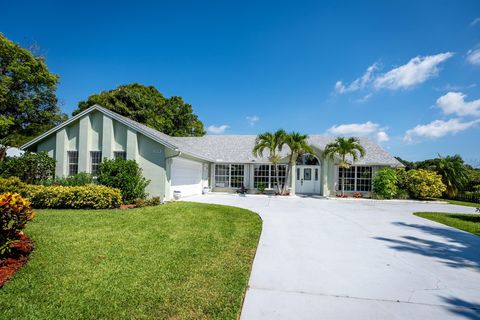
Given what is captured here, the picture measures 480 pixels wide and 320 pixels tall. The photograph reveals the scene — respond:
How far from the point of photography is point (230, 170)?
22484mm

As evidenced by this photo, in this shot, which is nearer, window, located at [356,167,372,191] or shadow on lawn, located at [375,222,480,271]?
shadow on lawn, located at [375,222,480,271]

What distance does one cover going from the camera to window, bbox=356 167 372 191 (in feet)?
68.4

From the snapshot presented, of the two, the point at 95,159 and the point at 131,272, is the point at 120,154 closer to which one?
the point at 95,159

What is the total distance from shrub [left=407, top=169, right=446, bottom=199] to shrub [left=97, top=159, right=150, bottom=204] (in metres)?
21.5

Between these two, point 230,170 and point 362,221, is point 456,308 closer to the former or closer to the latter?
point 362,221

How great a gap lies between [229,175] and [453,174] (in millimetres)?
21602

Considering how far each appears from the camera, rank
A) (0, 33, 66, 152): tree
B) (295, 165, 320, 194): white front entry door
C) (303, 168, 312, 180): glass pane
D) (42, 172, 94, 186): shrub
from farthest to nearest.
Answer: (303, 168, 312, 180): glass pane
(295, 165, 320, 194): white front entry door
(0, 33, 66, 152): tree
(42, 172, 94, 186): shrub

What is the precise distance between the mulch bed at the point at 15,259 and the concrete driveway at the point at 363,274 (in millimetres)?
4500

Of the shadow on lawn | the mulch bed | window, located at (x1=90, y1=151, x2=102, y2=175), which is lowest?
the shadow on lawn

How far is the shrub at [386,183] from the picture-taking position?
18500 mm

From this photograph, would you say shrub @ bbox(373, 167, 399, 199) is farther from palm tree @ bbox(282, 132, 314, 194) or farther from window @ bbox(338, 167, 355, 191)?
palm tree @ bbox(282, 132, 314, 194)

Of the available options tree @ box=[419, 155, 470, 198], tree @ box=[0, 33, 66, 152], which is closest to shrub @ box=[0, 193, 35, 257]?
tree @ box=[0, 33, 66, 152]

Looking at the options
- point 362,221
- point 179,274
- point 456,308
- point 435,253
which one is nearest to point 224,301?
point 179,274

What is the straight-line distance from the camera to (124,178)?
41.8 ft
